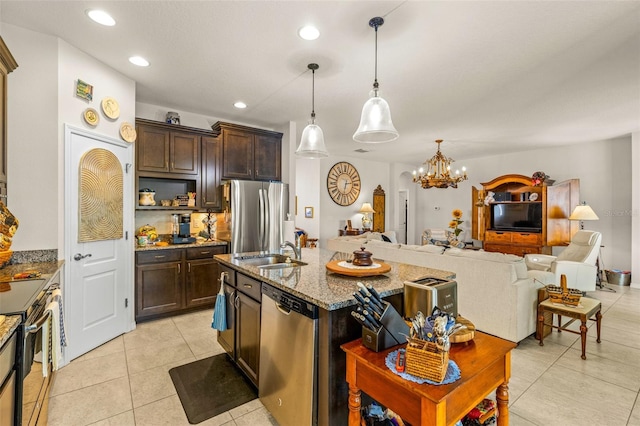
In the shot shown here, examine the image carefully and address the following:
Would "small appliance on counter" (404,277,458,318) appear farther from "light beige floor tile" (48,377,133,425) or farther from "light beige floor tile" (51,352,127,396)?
"light beige floor tile" (51,352,127,396)

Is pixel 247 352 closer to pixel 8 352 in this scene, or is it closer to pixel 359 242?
pixel 8 352

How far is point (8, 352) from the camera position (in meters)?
1.14

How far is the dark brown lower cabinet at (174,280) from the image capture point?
3453 millimetres

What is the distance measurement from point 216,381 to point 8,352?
1493 millimetres

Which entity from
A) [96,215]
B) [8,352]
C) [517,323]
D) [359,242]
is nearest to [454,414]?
[8,352]

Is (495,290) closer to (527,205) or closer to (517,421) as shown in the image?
(517,421)

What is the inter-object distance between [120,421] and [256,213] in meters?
2.74

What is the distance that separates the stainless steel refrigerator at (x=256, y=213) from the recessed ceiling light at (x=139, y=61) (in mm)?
1633

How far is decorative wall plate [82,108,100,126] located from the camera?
2.76 meters

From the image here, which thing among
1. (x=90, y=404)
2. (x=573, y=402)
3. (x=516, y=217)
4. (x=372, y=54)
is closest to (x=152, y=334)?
(x=90, y=404)

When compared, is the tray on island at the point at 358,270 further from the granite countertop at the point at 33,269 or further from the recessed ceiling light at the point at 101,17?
the recessed ceiling light at the point at 101,17

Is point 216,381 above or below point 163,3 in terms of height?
below

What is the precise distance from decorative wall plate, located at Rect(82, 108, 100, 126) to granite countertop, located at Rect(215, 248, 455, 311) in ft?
6.29

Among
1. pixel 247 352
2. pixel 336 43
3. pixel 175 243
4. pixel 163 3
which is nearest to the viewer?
pixel 163 3
